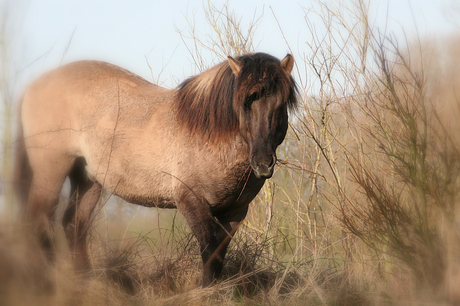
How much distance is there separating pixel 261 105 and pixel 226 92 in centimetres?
43

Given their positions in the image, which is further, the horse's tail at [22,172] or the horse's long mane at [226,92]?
the horse's tail at [22,172]

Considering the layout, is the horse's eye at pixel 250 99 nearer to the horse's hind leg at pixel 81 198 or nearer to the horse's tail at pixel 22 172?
the horse's hind leg at pixel 81 198

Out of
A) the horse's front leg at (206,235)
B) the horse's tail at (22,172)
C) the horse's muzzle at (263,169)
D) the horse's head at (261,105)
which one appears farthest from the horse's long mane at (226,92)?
the horse's tail at (22,172)

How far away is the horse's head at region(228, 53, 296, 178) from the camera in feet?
11.0

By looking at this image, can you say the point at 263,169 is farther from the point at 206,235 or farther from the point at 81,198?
the point at 81,198

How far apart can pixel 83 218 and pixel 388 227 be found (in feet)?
11.2

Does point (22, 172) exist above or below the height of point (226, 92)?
below

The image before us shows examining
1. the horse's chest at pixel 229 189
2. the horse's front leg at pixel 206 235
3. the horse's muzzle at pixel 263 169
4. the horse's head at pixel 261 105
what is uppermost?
the horse's head at pixel 261 105

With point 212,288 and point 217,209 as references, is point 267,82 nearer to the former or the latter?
point 217,209

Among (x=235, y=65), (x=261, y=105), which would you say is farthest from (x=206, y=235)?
(x=235, y=65)

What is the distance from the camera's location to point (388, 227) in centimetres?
330

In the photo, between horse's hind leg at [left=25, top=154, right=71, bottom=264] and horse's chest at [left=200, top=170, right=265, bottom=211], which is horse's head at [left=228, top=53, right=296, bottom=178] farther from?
horse's hind leg at [left=25, top=154, right=71, bottom=264]

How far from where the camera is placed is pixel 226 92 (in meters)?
3.76

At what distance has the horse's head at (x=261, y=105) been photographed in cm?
334
